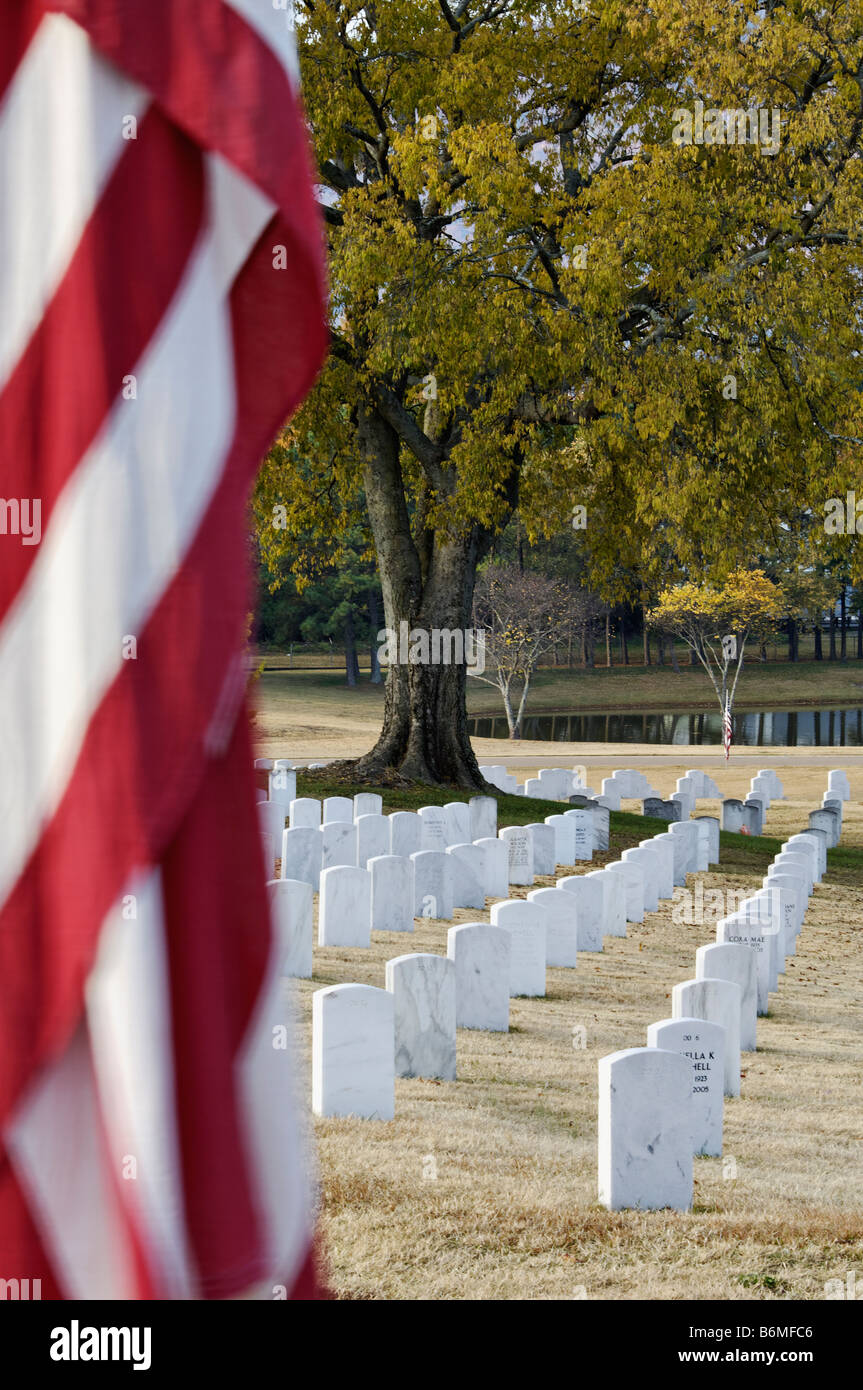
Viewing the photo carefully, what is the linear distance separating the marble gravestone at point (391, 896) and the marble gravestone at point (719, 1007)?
3586 millimetres

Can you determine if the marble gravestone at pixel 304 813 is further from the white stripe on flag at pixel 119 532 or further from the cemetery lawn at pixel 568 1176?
the white stripe on flag at pixel 119 532

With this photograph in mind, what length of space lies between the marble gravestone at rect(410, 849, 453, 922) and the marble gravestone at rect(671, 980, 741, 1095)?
158 inches

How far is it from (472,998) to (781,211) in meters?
10.9

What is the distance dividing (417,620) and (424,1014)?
495 inches

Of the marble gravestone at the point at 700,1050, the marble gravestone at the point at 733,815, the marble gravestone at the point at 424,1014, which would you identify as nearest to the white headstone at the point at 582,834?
the marble gravestone at the point at 733,815

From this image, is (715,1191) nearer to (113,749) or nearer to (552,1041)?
(552,1041)

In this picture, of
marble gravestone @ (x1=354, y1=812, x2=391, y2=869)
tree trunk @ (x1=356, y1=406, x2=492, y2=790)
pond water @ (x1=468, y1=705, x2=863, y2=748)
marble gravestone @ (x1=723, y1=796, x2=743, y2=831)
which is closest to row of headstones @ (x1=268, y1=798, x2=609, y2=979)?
marble gravestone @ (x1=354, y1=812, x2=391, y2=869)

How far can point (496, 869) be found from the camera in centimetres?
1159

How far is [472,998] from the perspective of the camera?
7098 millimetres

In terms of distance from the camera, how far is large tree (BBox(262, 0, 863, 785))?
14336 mm

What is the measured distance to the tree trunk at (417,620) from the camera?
18125mm

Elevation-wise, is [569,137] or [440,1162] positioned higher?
[569,137]

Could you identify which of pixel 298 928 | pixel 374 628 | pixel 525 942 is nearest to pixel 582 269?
pixel 525 942

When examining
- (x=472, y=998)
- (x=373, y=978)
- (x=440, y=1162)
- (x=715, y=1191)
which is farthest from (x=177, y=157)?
(x=373, y=978)
